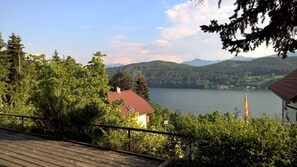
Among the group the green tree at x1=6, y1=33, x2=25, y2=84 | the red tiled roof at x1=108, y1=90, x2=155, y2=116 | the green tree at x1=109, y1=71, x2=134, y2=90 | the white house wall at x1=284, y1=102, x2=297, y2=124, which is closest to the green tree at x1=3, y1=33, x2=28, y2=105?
the green tree at x1=6, y1=33, x2=25, y2=84

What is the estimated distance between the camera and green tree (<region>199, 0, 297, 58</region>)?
3838mm

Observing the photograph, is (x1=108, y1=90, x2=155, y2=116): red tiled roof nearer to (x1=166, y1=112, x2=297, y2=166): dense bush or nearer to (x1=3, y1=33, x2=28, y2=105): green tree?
(x1=3, y1=33, x2=28, y2=105): green tree

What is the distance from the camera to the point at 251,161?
16.4 feet

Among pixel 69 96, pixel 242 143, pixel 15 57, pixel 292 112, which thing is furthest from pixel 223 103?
pixel 242 143

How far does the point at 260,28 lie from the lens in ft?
13.3

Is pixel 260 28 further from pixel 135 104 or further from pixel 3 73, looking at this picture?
pixel 135 104

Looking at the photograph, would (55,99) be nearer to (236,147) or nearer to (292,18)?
(236,147)

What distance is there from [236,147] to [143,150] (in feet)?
8.59

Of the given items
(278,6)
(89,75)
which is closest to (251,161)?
(278,6)

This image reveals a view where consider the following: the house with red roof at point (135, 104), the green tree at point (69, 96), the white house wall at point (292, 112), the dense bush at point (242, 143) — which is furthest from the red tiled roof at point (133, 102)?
the dense bush at point (242, 143)

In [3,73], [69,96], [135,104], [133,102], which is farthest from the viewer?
[133,102]

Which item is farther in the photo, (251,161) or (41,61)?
(41,61)

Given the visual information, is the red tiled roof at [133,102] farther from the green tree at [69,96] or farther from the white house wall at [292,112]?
the green tree at [69,96]

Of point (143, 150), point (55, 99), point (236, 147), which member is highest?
point (55, 99)
